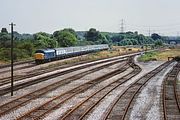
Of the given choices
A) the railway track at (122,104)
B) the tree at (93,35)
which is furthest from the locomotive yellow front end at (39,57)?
the tree at (93,35)

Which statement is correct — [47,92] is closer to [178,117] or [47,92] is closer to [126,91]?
[126,91]

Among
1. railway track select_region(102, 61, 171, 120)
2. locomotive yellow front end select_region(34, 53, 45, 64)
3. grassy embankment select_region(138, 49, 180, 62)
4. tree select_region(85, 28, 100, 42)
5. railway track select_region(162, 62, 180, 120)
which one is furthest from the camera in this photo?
tree select_region(85, 28, 100, 42)

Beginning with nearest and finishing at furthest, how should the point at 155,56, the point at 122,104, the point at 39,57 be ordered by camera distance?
the point at 122,104, the point at 39,57, the point at 155,56

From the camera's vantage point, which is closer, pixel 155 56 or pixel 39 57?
pixel 39 57

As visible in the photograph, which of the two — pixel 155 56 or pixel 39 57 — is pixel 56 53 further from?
pixel 155 56

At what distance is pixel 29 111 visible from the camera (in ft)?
72.8

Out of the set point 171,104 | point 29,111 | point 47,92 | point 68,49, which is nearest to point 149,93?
point 171,104

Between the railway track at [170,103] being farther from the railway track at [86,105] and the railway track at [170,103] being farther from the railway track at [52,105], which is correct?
the railway track at [52,105]

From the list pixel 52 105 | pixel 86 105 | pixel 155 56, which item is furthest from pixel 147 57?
pixel 52 105

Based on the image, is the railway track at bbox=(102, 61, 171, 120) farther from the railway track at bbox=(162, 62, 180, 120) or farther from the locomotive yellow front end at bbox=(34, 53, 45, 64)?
the locomotive yellow front end at bbox=(34, 53, 45, 64)

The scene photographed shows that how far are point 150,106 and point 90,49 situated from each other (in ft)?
259

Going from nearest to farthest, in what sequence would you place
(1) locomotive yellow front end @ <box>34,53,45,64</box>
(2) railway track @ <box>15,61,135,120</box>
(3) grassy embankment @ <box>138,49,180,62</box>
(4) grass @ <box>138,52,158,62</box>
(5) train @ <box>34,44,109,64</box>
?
(2) railway track @ <box>15,61,135,120</box> → (1) locomotive yellow front end @ <box>34,53,45,64</box> → (5) train @ <box>34,44,109,64</box> → (4) grass @ <box>138,52,158,62</box> → (3) grassy embankment @ <box>138,49,180,62</box>

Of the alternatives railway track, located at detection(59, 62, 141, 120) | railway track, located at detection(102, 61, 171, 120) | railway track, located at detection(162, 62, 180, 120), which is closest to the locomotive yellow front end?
railway track, located at detection(102, 61, 171, 120)

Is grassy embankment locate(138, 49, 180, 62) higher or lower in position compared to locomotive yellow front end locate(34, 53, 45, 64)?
lower
